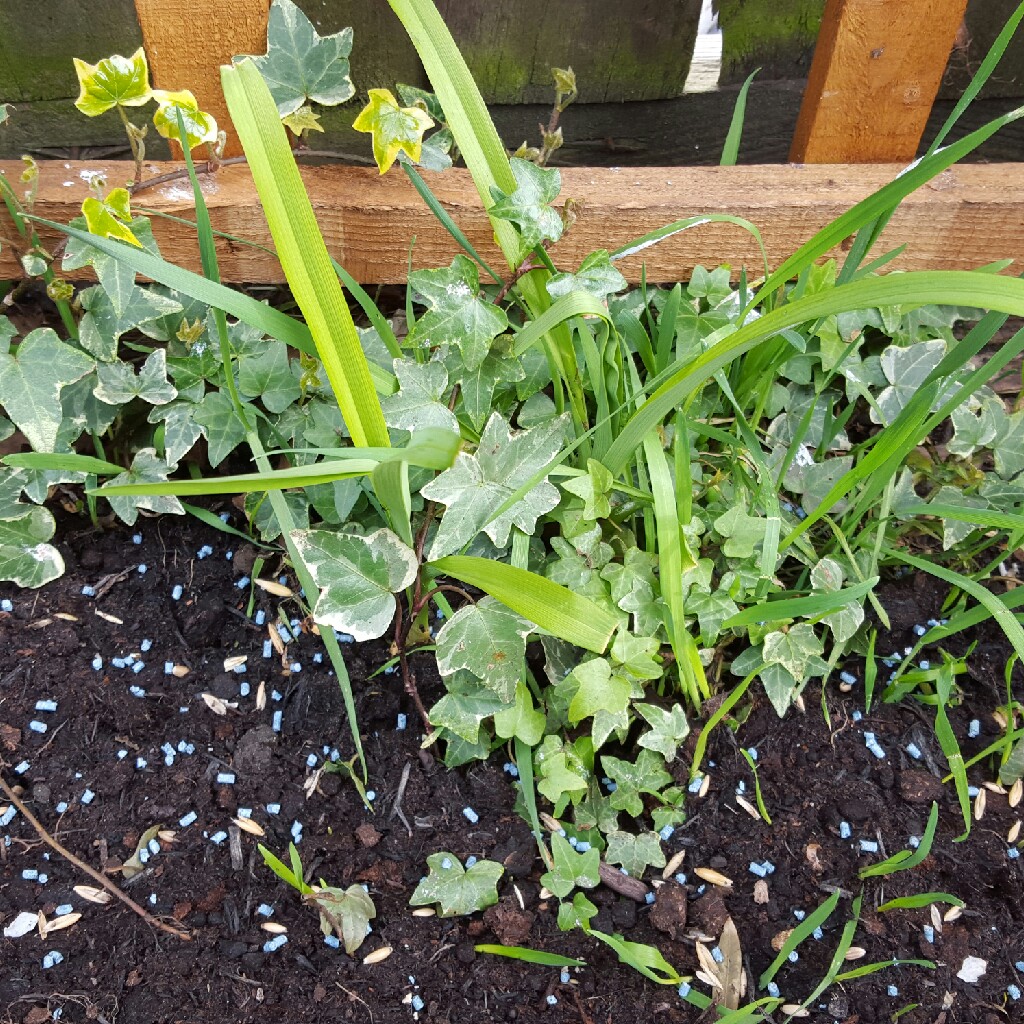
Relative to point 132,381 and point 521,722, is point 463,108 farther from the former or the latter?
point 521,722

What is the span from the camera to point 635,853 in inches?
44.7

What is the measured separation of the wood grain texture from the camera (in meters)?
1.35

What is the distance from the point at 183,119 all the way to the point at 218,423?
40 cm

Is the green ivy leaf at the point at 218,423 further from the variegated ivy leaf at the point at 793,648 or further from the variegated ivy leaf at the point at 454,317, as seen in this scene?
the variegated ivy leaf at the point at 793,648

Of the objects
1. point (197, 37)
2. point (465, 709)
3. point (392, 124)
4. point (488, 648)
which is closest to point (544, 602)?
point (488, 648)

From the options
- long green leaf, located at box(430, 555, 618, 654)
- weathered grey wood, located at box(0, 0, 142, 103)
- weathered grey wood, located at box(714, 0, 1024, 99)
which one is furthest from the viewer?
weathered grey wood, located at box(714, 0, 1024, 99)

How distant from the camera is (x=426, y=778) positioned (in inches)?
47.3

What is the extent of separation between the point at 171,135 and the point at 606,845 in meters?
1.12

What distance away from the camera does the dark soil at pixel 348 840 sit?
1.05 metres

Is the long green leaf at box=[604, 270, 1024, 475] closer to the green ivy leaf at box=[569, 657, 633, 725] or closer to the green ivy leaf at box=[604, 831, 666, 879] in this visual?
the green ivy leaf at box=[569, 657, 633, 725]

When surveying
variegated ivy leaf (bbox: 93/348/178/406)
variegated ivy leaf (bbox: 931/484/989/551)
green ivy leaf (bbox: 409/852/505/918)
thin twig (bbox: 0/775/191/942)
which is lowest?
thin twig (bbox: 0/775/191/942)

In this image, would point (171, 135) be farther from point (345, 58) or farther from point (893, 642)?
point (893, 642)

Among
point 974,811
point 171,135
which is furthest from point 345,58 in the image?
point 974,811

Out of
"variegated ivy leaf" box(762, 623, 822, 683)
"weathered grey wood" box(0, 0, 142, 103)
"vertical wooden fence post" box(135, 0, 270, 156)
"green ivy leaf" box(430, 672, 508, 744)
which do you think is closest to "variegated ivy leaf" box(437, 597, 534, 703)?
"green ivy leaf" box(430, 672, 508, 744)
